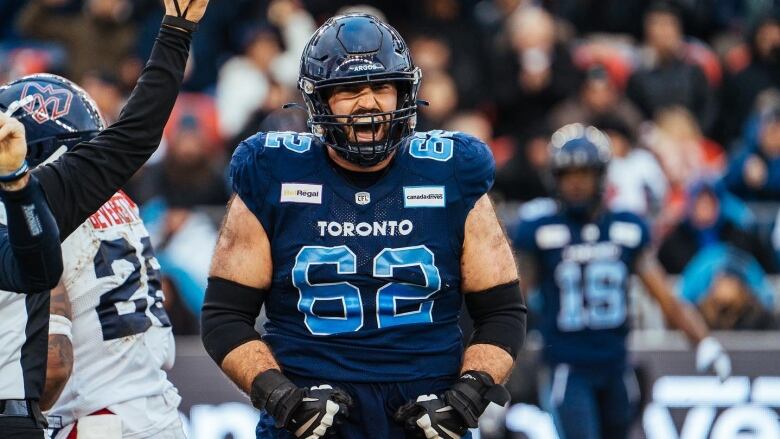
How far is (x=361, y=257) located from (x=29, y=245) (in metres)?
1.10

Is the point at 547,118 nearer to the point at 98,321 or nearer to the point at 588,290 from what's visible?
the point at 588,290

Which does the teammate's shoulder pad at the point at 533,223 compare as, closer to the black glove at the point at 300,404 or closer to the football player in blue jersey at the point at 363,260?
the football player in blue jersey at the point at 363,260

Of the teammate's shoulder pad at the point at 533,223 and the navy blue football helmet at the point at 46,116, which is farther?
the teammate's shoulder pad at the point at 533,223

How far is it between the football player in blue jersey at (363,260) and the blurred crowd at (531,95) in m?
5.01

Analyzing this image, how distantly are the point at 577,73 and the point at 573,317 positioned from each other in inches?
155

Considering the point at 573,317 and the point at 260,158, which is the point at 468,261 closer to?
the point at 260,158

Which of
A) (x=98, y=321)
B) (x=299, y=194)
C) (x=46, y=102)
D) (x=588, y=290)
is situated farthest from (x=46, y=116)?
(x=588, y=290)

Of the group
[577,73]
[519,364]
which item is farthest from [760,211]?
[519,364]

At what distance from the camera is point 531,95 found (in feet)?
38.4

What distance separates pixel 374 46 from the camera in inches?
176

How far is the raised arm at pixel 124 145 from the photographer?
12.9ft

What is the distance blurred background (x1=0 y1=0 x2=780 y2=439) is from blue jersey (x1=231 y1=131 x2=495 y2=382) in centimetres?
406

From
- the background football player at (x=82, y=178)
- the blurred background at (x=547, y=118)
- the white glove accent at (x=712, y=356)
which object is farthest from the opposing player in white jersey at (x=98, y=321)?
the white glove accent at (x=712, y=356)

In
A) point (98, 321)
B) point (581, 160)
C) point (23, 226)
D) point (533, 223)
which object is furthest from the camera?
point (533, 223)
